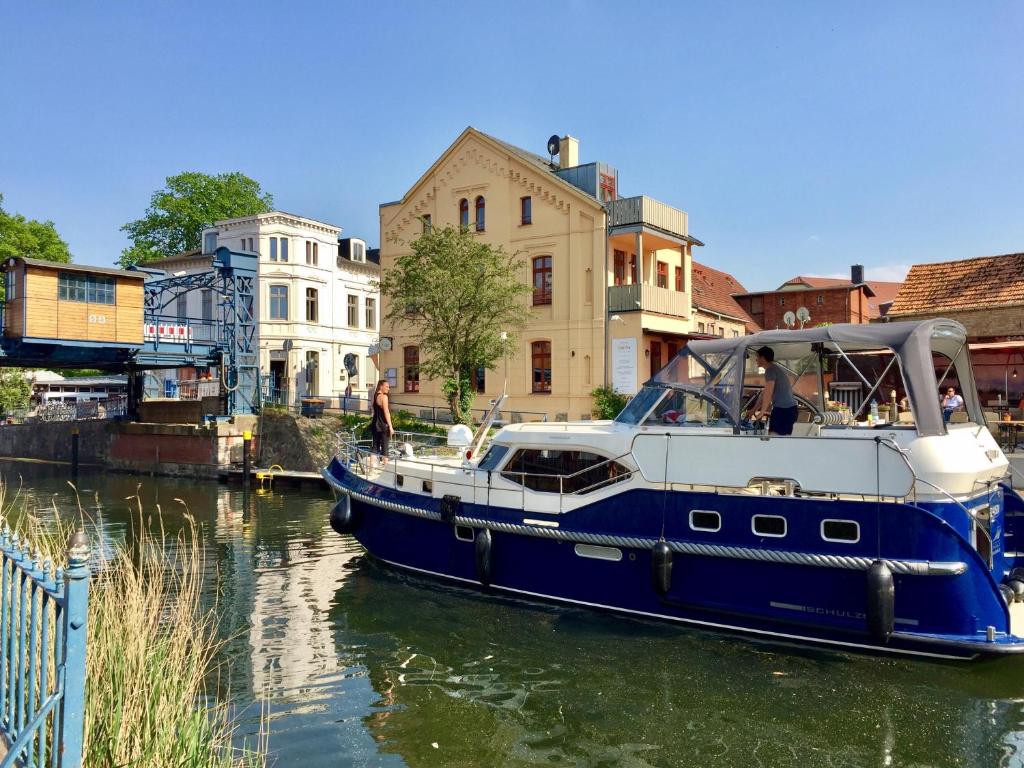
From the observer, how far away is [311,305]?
1681 inches

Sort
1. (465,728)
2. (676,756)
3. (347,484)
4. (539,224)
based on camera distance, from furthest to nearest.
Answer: (539,224) → (347,484) → (465,728) → (676,756)

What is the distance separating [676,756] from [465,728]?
1.97m

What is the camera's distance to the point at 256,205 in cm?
5641

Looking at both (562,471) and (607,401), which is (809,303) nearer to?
(607,401)

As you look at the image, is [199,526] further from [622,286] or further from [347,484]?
[622,286]

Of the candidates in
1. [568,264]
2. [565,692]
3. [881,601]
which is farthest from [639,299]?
[565,692]

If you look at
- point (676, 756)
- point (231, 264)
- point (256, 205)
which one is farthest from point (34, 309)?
point (256, 205)

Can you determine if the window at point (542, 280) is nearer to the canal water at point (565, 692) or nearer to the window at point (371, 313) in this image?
the canal water at point (565, 692)

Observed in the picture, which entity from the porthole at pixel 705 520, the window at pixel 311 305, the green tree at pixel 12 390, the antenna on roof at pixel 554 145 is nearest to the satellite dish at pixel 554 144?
the antenna on roof at pixel 554 145

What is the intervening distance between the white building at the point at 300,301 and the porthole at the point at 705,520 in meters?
31.9

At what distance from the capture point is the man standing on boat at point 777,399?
30.3 feet

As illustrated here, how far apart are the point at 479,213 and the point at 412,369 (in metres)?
7.05

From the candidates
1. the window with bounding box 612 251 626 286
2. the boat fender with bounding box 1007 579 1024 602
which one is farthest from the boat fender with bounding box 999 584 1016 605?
the window with bounding box 612 251 626 286

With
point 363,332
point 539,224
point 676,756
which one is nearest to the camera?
point 676,756
